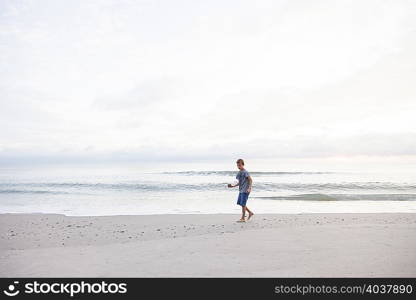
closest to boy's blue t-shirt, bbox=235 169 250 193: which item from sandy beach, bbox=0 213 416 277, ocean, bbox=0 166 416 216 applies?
sandy beach, bbox=0 213 416 277

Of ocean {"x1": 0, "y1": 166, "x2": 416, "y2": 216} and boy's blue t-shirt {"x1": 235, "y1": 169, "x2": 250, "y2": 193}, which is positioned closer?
boy's blue t-shirt {"x1": 235, "y1": 169, "x2": 250, "y2": 193}

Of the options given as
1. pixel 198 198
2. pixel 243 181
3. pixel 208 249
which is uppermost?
pixel 243 181

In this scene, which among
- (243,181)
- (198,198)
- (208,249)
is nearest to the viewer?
(208,249)

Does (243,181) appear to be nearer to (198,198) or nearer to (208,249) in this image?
(208,249)

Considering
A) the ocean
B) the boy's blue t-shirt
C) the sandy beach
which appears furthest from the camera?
the ocean

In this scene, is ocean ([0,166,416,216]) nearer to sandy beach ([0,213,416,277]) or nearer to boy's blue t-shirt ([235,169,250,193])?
boy's blue t-shirt ([235,169,250,193])

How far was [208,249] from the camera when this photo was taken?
23.6ft

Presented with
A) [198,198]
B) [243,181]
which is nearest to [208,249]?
[243,181]

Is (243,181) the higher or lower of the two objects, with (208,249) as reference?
higher

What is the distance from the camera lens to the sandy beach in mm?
5675

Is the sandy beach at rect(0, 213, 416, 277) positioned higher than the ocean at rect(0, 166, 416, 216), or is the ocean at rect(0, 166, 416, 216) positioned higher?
the ocean at rect(0, 166, 416, 216)

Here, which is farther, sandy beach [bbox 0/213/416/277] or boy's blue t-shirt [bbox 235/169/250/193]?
boy's blue t-shirt [bbox 235/169/250/193]

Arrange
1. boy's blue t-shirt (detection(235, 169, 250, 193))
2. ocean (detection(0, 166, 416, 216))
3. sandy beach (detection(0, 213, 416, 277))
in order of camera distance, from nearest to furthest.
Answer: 1. sandy beach (detection(0, 213, 416, 277))
2. boy's blue t-shirt (detection(235, 169, 250, 193))
3. ocean (detection(0, 166, 416, 216))

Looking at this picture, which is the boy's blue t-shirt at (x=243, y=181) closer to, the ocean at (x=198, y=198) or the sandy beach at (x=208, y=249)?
the sandy beach at (x=208, y=249)
